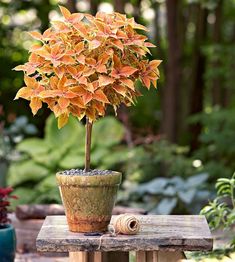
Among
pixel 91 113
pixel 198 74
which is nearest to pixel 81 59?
pixel 91 113

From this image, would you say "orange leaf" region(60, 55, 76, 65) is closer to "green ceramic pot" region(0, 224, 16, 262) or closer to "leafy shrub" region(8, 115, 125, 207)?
"green ceramic pot" region(0, 224, 16, 262)

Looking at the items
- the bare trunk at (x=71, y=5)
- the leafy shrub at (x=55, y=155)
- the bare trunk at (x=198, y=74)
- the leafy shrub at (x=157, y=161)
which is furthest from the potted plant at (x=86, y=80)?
the bare trunk at (x=198, y=74)

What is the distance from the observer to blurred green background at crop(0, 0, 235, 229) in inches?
299

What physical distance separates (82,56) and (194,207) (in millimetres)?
3574

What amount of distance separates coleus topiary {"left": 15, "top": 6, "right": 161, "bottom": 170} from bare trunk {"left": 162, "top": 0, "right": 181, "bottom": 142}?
18.4 feet

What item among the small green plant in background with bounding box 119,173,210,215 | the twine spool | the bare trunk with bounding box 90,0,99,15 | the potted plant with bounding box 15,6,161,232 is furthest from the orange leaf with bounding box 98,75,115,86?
the bare trunk with bounding box 90,0,99,15

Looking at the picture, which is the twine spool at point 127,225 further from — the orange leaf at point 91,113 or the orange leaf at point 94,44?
the orange leaf at point 94,44

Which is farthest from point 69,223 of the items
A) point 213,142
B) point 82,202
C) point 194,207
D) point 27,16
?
point 27,16

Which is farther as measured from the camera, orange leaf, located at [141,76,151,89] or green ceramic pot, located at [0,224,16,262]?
green ceramic pot, located at [0,224,16,262]

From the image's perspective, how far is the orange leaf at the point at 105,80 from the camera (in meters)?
3.72

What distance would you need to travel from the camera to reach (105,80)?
3.74 metres

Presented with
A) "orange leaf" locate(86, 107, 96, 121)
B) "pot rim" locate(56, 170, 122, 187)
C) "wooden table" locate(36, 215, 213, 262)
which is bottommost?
"wooden table" locate(36, 215, 213, 262)

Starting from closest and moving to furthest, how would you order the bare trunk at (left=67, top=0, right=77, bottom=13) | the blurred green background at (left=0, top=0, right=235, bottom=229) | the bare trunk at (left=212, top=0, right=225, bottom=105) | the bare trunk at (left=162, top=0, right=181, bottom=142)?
the blurred green background at (left=0, top=0, right=235, bottom=229), the bare trunk at (left=67, top=0, right=77, bottom=13), the bare trunk at (left=162, top=0, right=181, bottom=142), the bare trunk at (left=212, top=0, right=225, bottom=105)

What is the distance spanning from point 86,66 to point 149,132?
4994 millimetres
